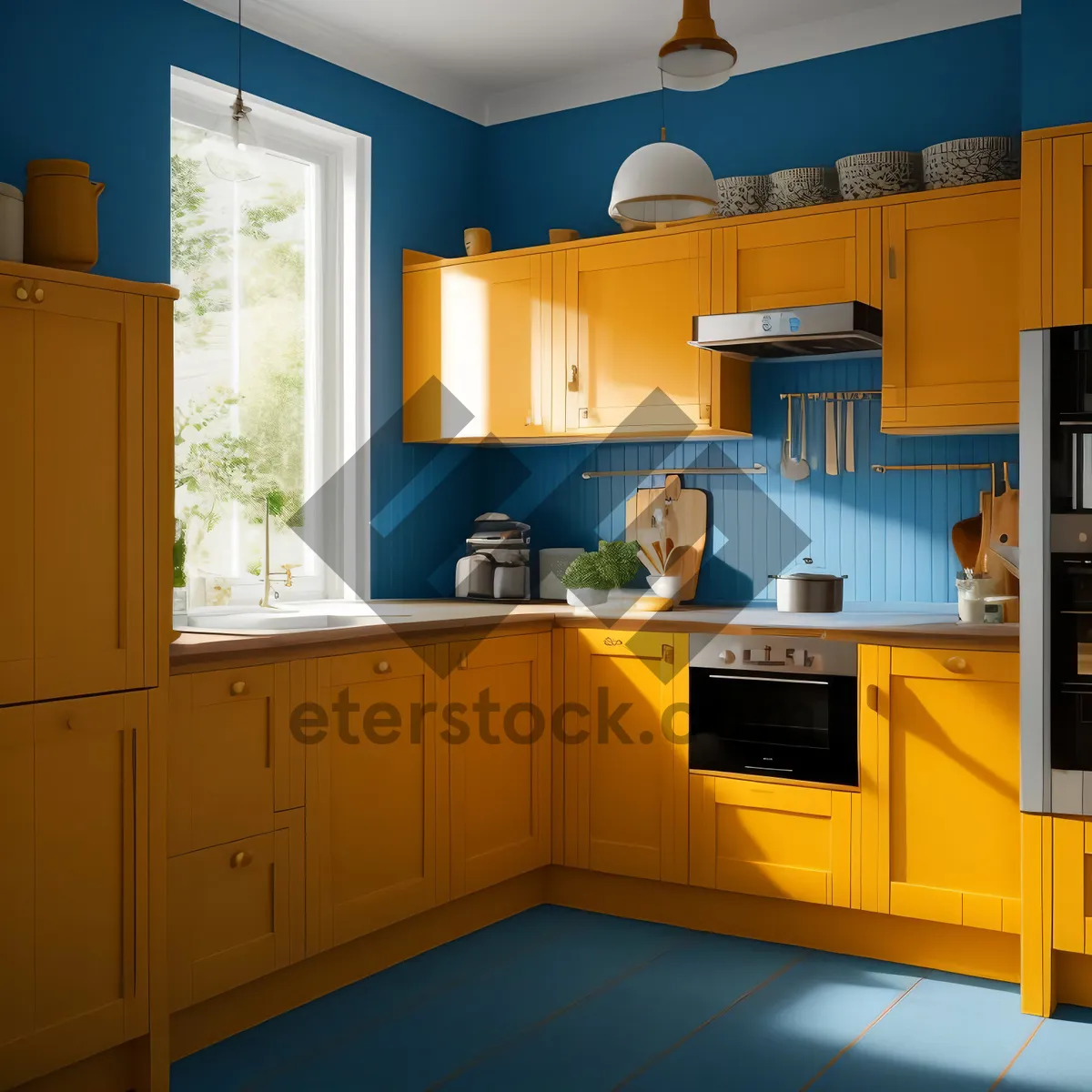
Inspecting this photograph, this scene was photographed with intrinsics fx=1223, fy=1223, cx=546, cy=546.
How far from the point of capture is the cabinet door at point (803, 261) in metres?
3.56

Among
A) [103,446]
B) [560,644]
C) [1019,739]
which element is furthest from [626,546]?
[103,446]

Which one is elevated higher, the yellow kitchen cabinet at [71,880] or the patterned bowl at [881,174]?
the patterned bowl at [881,174]

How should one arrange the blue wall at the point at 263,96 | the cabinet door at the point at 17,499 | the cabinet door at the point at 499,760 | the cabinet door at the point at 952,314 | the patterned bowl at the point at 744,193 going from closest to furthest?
the cabinet door at the point at 17,499
the blue wall at the point at 263,96
the cabinet door at the point at 952,314
the cabinet door at the point at 499,760
the patterned bowl at the point at 744,193

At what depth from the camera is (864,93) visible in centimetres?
394

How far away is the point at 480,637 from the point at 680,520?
40.7 inches

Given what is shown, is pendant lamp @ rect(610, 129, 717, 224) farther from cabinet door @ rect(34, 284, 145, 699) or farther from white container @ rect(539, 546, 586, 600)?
white container @ rect(539, 546, 586, 600)

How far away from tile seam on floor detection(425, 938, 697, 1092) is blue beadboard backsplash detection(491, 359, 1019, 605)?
127 cm

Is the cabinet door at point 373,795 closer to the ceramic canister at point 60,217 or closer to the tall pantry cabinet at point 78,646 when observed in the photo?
the tall pantry cabinet at point 78,646

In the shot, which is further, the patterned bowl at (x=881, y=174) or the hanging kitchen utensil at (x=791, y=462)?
the hanging kitchen utensil at (x=791, y=462)

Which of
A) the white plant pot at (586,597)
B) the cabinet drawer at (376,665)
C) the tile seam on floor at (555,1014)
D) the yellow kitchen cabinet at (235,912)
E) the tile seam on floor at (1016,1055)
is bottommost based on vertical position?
the tile seam on floor at (1016,1055)

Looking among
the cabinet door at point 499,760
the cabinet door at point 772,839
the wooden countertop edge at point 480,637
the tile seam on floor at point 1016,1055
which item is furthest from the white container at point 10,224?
the tile seam on floor at point 1016,1055

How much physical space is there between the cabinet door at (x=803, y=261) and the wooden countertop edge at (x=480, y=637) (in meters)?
0.97

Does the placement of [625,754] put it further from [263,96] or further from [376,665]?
[263,96]

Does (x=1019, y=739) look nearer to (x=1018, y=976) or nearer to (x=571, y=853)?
(x=1018, y=976)
